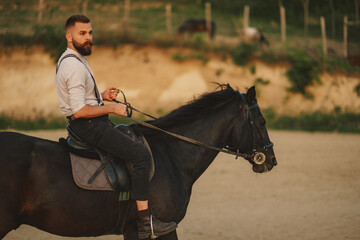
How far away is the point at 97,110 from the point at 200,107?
1229 millimetres

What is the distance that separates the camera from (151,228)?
4.05 m

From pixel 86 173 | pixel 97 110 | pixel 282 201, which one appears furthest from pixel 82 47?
pixel 282 201

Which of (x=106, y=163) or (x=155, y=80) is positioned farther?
(x=155, y=80)

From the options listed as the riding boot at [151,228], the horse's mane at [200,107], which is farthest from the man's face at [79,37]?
the riding boot at [151,228]

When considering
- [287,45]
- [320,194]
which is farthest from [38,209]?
[287,45]

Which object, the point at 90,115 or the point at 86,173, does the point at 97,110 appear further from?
the point at 86,173

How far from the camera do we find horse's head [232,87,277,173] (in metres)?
4.61

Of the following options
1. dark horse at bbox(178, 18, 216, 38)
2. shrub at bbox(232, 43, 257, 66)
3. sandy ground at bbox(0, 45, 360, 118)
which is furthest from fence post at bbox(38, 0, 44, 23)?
shrub at bbox(232, 43, 257, 66)

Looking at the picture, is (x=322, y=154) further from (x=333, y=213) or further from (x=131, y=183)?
(x=131, y=183)

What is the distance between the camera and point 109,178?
13.2 feet

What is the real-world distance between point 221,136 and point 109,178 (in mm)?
1352

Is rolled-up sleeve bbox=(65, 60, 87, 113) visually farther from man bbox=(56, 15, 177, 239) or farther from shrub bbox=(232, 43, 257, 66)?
shrub bbox=(232, 43, 257, 66)

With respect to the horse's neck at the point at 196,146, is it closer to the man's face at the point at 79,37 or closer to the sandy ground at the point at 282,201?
the man's face at the point at 79,37

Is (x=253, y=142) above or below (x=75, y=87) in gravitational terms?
below
